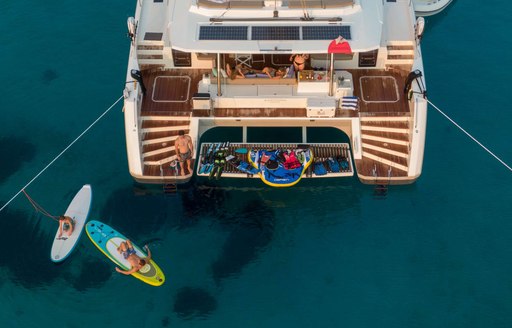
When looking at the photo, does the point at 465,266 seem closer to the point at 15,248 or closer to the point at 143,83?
the point at 143,83

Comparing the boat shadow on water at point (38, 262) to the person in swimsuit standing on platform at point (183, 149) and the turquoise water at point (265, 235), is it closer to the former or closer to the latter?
the turquoise water at point (265, 235)

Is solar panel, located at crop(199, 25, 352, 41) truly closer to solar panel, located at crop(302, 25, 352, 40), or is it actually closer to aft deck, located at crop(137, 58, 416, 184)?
solar panel, located at crop(302, 25, 352, 40)

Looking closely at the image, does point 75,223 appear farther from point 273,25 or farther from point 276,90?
point 273,25

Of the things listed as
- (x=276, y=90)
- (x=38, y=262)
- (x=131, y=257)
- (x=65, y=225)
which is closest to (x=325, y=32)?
(x=276, y=90)

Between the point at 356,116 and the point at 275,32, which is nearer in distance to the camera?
the point at 275,32

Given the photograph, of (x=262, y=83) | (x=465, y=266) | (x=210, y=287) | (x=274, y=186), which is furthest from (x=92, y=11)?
(x=465, y=266)

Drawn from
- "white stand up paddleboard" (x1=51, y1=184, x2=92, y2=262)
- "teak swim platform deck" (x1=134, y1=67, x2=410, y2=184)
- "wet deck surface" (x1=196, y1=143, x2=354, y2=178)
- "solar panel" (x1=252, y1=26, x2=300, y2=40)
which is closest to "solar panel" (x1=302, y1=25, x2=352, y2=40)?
"solar panel" (x1=252, y1=26, x2=300, y2=40)
